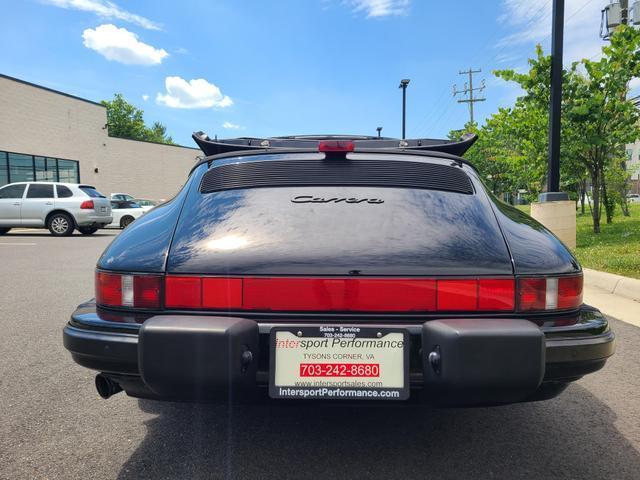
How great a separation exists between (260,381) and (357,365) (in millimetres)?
356

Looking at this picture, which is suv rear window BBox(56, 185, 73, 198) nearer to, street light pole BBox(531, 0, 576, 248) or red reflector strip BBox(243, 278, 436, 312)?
street light pole BBox(531, 0, 576, 248)

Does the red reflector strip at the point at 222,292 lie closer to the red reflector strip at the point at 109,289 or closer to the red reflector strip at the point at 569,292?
the red reflector strip at the point at 109,289

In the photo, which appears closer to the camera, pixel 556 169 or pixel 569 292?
pixel 569 292

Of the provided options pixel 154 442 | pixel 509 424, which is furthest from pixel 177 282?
pixel 509 424

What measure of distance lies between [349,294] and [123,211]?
2067cm

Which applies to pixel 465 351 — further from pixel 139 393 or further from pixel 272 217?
pixel 139 393

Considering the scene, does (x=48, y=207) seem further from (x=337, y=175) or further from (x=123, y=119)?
(x=123, y=119)

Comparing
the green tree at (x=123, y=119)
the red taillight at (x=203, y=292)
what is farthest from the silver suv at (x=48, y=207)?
the green tree at (x=123, y=119)

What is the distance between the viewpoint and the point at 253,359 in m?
1.69

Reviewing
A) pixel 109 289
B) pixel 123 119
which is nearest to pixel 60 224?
pixel 109 289

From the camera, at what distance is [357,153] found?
231 cm

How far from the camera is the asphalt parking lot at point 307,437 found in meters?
1.95

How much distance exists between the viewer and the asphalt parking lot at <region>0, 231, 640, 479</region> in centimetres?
195

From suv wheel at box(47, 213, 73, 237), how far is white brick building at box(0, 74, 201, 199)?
1046 centimetres
